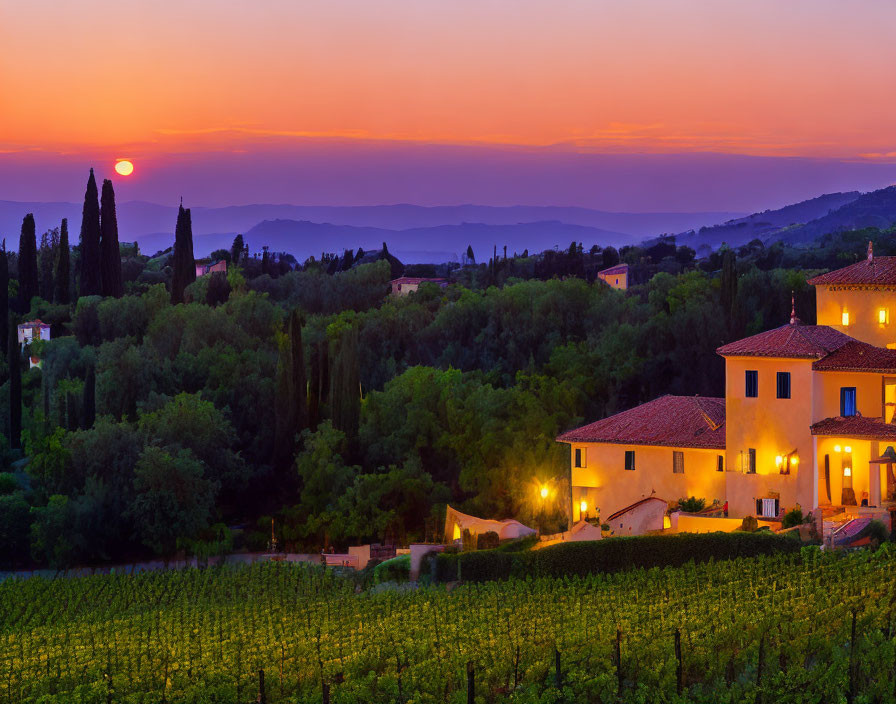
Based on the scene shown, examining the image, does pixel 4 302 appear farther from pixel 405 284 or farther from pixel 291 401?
pixel 405 284

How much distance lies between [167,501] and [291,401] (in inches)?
283

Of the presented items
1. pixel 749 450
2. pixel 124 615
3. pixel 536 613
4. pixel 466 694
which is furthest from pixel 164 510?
pixel 466 694

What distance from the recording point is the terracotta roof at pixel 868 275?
39647mm

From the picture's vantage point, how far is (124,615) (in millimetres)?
31703

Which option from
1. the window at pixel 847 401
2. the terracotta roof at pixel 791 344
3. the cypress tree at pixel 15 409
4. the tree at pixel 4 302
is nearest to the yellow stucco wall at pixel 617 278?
the tree at pixel 4 302

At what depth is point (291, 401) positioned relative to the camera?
5169cm

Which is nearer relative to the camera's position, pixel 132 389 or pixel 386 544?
pixel 386 544

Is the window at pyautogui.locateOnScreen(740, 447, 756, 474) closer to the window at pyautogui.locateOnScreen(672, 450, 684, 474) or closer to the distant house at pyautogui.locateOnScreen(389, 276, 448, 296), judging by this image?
the window at pyautogui.locateOnScreen(672, 450, 684, 474)

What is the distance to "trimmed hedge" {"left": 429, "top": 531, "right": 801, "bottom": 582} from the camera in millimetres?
30844

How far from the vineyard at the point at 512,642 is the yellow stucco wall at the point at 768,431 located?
5732 mm

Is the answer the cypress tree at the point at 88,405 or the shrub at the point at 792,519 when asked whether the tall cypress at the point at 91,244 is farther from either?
the shrub at the point at 792,519

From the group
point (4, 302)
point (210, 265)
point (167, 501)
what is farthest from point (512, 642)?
point (210, 265)

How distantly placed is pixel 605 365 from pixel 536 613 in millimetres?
26336

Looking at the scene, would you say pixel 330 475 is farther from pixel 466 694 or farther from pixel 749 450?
pixel 466 694
